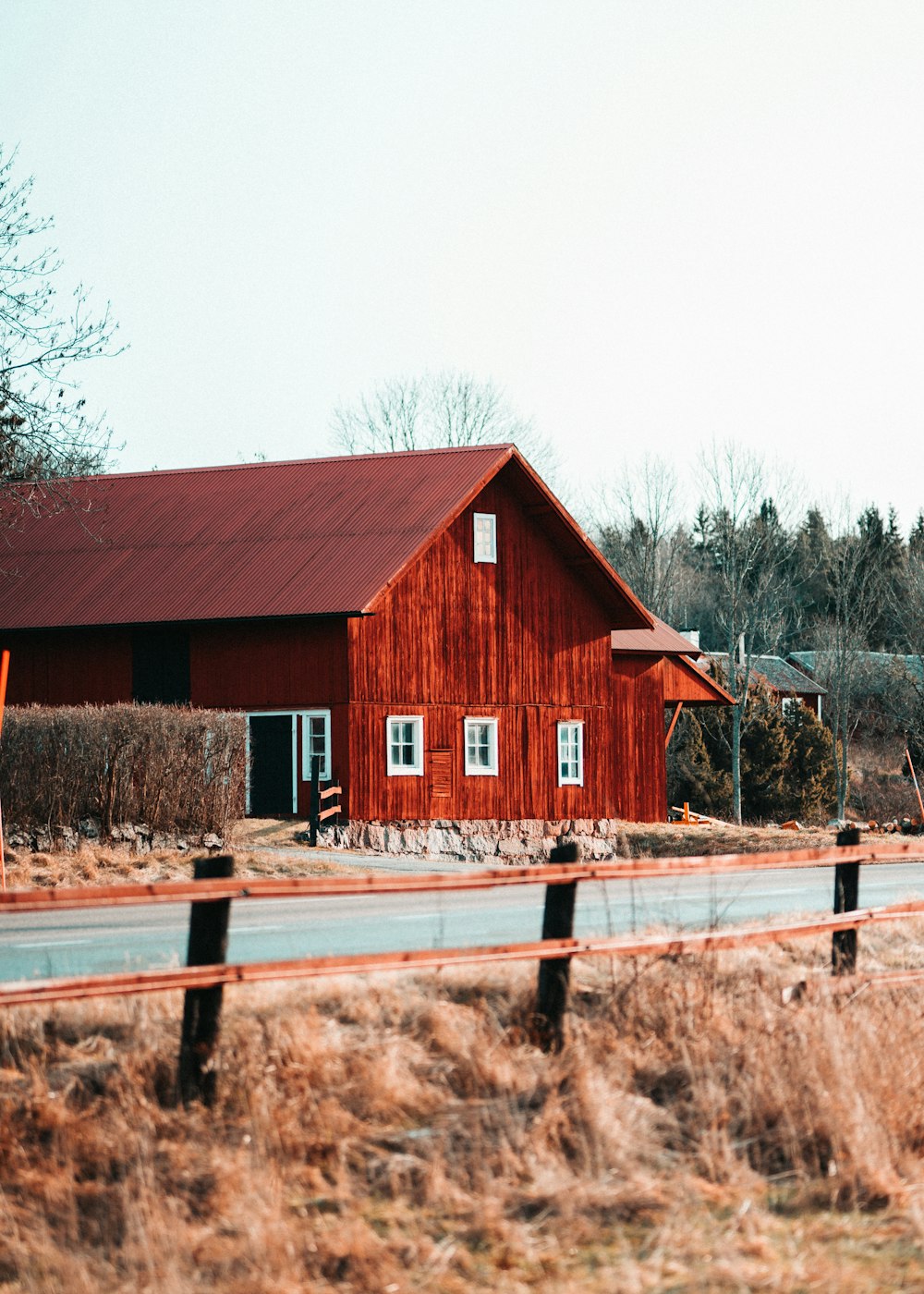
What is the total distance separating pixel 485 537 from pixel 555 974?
25.8 meters


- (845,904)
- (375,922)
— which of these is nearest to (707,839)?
(375,922)

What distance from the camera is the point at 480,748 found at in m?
34.5

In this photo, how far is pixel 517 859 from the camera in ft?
109

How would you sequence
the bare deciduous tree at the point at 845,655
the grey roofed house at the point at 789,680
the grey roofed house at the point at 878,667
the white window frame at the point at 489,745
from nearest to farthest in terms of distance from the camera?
the white window frame at the point at 489,745
the bare deciduous tree at the point at 845,655
the grey roofed house at the point at 789,680
the grey roofed house at the point at 878,667

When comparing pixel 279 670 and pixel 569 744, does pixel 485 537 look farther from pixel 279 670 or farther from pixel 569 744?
pixel 279 670

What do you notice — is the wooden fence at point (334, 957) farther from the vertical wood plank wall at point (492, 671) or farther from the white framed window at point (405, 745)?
the white framed window at point (405, 745)

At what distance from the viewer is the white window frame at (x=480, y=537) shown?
113 feet

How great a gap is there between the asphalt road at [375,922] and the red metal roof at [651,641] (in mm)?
19084

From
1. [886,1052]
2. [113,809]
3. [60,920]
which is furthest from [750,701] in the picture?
[886,1052]

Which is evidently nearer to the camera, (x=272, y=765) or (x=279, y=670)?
(x=279, y=670)

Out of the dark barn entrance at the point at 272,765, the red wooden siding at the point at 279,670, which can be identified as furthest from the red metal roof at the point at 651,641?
the dark barn entrance at the point at 272,765

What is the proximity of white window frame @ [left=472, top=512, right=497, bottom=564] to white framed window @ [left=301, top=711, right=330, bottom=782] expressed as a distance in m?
4.87

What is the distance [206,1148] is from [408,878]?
5.80ft

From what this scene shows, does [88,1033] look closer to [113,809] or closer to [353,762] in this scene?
[113,809]
